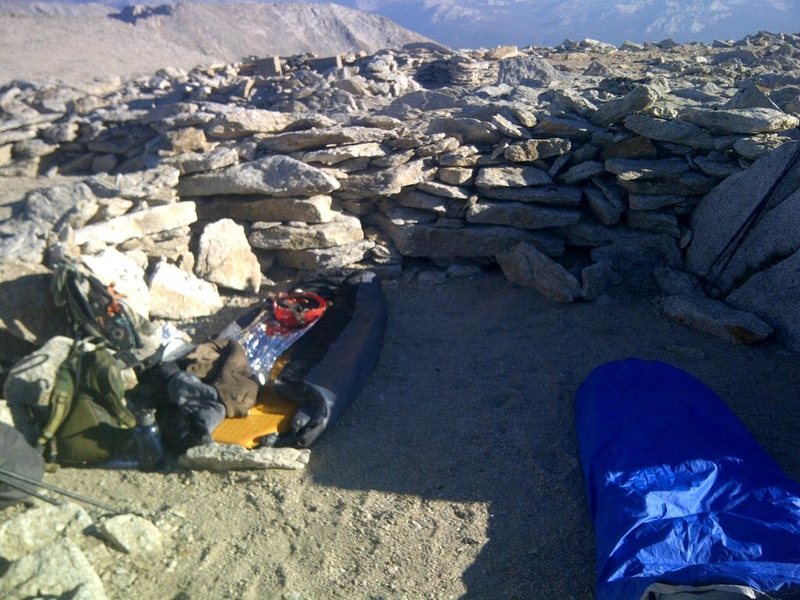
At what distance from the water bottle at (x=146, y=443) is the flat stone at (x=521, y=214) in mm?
3894

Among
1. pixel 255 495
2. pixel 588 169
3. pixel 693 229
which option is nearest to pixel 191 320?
pixel 255 495

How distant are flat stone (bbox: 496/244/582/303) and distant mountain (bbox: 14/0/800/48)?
2245cm

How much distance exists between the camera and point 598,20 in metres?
31.2

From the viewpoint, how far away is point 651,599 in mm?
2844

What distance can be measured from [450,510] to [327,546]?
77cm

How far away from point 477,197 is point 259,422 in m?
3.50

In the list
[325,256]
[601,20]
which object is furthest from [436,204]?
[601,20]

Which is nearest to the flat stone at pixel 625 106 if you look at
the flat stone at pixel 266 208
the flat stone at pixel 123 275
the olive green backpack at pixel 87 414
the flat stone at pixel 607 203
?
the flat stone at pixel 607 203

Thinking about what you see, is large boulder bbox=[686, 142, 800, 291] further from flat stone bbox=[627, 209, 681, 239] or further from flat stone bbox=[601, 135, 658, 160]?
flat stone bbox=[601, 135, 658, 160]

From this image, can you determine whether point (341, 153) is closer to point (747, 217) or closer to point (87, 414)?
point (87, 414)

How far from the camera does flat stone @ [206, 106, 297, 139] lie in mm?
7266

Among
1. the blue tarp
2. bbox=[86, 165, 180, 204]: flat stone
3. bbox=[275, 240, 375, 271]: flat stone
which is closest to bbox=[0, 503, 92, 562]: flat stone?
the blue tarp

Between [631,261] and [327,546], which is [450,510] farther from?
[631,261]

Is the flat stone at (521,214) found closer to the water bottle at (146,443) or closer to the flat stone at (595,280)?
the flat stone at (595,280)
